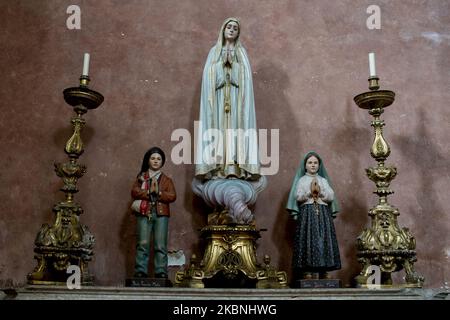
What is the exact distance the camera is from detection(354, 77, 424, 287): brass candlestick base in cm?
421

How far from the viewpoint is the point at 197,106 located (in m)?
5.48

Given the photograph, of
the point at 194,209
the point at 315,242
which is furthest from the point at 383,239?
the point at 194,209

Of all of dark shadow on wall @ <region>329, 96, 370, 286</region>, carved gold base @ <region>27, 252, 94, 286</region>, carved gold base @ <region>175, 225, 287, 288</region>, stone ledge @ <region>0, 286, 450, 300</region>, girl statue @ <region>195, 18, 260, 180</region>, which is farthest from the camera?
dark shadow on wall @ <region>329, 96, 370, 286</region>

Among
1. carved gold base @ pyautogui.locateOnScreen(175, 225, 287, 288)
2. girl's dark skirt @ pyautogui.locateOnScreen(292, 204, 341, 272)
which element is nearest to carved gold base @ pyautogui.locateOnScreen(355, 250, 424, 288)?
girl's dark skirt @ pyautogui.locateOnScreen(292, 204, 341, 272)

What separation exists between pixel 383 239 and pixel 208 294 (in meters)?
1.36

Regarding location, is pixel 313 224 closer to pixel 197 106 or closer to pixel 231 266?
pixel 231 266

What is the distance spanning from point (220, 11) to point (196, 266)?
265 centimetres

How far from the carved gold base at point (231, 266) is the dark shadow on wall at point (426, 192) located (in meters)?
1.58

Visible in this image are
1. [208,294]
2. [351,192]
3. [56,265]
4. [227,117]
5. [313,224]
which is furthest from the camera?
[351,192]

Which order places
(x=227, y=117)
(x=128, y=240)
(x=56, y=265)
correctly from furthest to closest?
(x=128, y=240) → (x=227, y=117) → (x=56, y=265)

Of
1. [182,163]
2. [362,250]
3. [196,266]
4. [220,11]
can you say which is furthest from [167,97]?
[362,250]

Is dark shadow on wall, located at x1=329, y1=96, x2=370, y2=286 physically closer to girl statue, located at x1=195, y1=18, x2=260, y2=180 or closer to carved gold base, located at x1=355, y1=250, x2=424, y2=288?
carved gold base, located at x1=355, y1=250, x2=424, y2=288

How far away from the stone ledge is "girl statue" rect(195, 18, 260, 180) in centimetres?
105
